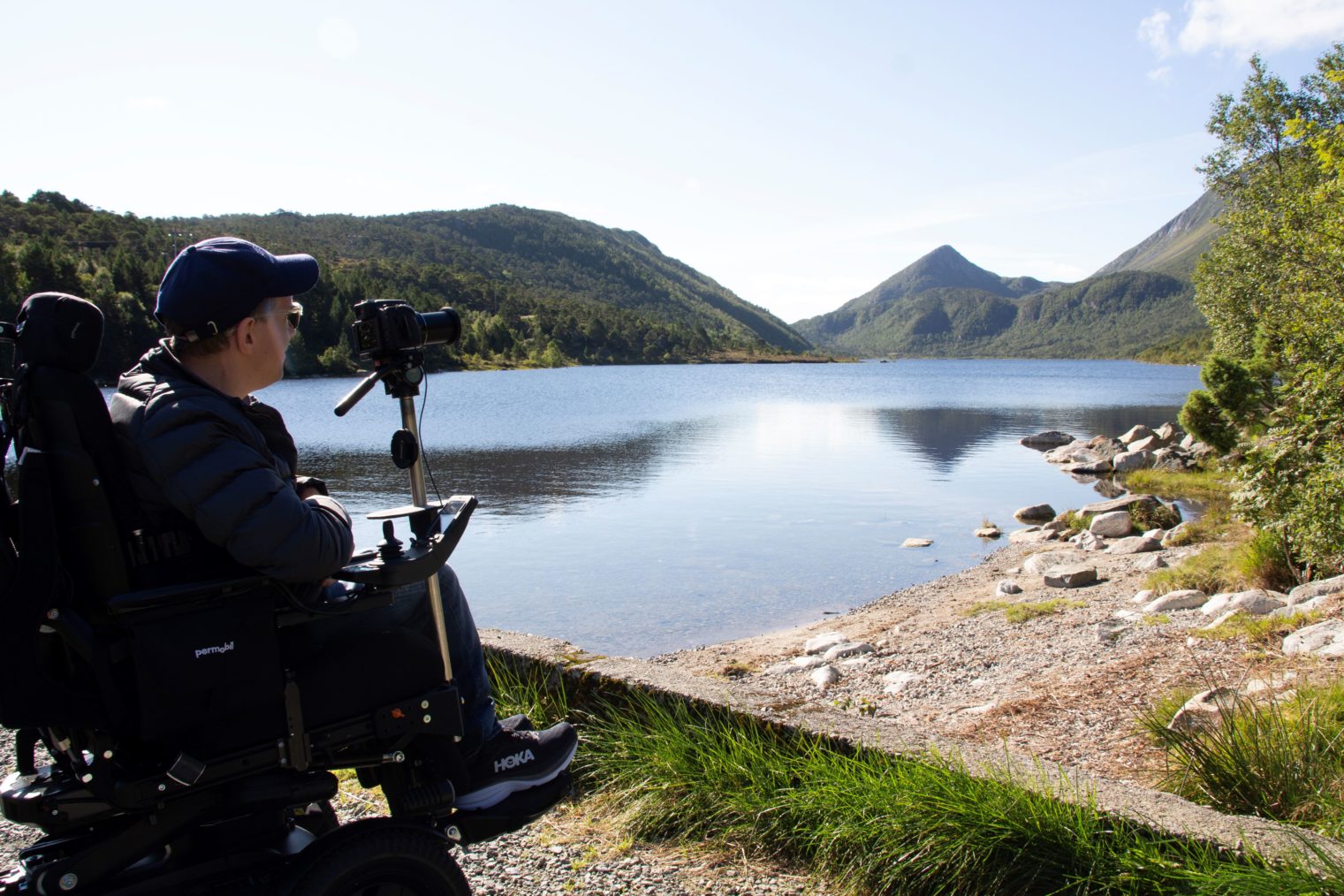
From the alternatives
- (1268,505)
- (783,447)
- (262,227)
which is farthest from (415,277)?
(1268,505)

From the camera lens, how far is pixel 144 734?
6.91 feet

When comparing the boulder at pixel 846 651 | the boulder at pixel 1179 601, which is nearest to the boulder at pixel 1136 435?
the boulder at pixel 1179 601

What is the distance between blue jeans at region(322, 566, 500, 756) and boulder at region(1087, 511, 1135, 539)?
17.8 m

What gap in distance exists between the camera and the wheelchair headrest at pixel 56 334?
2.05m

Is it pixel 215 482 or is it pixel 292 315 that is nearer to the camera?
pixel 215 482

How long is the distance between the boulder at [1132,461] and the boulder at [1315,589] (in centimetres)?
2396

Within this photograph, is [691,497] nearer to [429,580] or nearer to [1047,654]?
[1047,654]

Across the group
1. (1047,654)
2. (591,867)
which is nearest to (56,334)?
(591,867)

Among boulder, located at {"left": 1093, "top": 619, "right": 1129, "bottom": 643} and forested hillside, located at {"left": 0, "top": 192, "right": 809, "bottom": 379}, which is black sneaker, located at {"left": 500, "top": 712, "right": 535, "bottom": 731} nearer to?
boulder, located at {"left": 1093, "top": 619, "right": 1129, "bottom": 643}

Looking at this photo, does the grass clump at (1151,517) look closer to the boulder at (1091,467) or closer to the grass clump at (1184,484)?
the grass clump at (1184,484)

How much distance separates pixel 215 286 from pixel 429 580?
0.97 metres

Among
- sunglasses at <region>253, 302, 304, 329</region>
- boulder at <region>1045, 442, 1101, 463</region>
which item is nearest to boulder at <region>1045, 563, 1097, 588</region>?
sunglasses at <region>253, 302, 304, 329</region>

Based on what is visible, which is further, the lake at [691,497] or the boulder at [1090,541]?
the boulder at [1090,541]

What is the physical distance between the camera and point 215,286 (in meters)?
2.38
